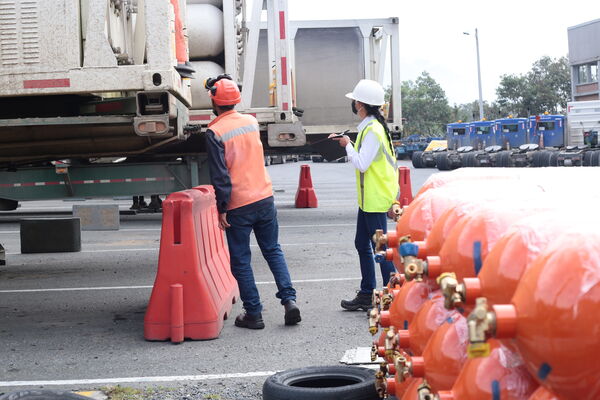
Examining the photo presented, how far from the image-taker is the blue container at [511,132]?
40.3 meters

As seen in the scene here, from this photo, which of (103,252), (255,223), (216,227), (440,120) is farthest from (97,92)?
(440,120)

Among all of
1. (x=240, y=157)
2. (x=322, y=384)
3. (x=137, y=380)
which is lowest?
(x=137, y=380)

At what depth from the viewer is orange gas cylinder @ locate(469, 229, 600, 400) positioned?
2145mm

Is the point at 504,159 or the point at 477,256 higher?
the point at 504,159

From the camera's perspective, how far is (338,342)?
6.79m

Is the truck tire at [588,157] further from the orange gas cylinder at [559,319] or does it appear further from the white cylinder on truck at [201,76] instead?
the orange gas cylinder at [559,319]

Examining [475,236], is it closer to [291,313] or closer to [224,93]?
[291,313]

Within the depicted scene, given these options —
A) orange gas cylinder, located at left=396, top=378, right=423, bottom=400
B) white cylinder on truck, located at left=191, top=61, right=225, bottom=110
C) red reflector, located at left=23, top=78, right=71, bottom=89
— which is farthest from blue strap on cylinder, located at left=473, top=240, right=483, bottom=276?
white cylinder on truck, located at left=191, top=61, right=225, bottom=110

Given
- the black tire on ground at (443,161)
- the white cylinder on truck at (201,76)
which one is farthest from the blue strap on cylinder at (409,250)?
the black tire on ground at (443,161)

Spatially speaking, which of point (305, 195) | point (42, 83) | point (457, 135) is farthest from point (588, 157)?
point (42, 83)

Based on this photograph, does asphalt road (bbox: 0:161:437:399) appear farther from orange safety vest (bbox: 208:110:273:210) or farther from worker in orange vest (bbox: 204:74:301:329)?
orange safety vest (bbox: 208:110:273:210)

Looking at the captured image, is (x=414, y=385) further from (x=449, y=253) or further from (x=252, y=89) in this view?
(x=252, y=89)

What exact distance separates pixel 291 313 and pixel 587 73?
200 ft

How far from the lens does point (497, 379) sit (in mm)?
2605
